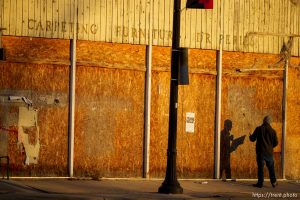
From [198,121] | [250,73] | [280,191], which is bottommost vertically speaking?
[280,191]

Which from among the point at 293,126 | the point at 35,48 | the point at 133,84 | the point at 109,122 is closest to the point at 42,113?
the point at 35,48

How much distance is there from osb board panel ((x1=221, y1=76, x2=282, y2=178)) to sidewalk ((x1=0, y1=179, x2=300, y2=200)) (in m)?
0.86

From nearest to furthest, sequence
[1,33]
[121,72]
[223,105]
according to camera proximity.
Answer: [1,33]
[121,72]
[223,105]

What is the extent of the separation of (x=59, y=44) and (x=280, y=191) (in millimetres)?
6918

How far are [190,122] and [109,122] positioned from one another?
7.96 ft

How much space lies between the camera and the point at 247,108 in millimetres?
23188

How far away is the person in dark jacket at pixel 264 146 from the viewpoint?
2138 cm

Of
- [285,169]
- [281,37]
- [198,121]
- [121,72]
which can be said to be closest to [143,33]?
[121,72]

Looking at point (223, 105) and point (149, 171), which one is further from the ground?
point (223, 105)

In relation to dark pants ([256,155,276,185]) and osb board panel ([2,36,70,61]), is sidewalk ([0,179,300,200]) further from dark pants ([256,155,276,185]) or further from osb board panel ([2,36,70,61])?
osb board panel ([2,36,70,61])

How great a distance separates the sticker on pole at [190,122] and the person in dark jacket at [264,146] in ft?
5.76

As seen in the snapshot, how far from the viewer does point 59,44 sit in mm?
20625

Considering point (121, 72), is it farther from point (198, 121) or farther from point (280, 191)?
point (280, 191)

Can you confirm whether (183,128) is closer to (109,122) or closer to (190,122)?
(190,122)
